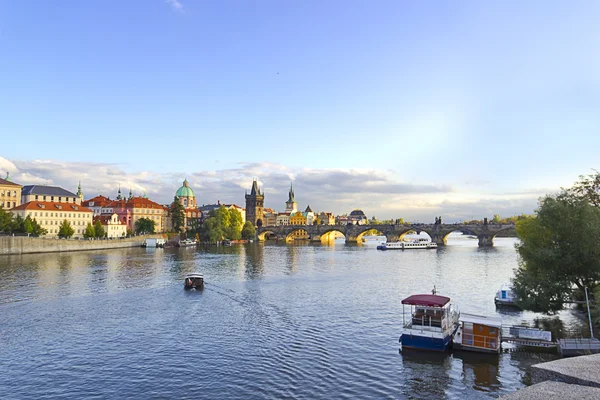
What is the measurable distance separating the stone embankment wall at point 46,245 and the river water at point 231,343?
42858 millimetres

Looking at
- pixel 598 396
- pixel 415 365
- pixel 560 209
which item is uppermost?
pixel 560 209

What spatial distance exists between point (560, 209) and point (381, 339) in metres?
16.8

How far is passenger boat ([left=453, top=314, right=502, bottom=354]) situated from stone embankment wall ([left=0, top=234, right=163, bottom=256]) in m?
98.4

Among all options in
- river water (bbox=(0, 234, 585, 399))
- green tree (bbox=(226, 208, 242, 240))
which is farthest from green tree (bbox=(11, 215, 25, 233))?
green tree (bbox=(226, 208, 242, 240))

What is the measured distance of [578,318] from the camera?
130 feet

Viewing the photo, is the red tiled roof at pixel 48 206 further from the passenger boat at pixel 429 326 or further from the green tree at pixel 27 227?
the passenger boat at pixel 429 326

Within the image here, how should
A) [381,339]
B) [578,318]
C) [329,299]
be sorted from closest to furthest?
[381,339], [578,318], [329,299]

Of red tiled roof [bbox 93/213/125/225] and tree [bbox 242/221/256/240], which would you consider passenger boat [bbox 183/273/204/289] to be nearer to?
red tiled roof [bbox 93/213/125/225]

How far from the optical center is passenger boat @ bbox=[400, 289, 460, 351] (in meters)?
30.0

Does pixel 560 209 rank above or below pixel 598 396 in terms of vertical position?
above

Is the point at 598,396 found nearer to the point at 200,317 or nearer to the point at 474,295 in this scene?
the point at 200,317

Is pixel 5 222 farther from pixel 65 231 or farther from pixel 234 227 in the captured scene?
pixel 234 227

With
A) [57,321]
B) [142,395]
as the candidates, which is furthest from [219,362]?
[57,321]

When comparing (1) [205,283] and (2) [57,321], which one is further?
(1) [205,283]
